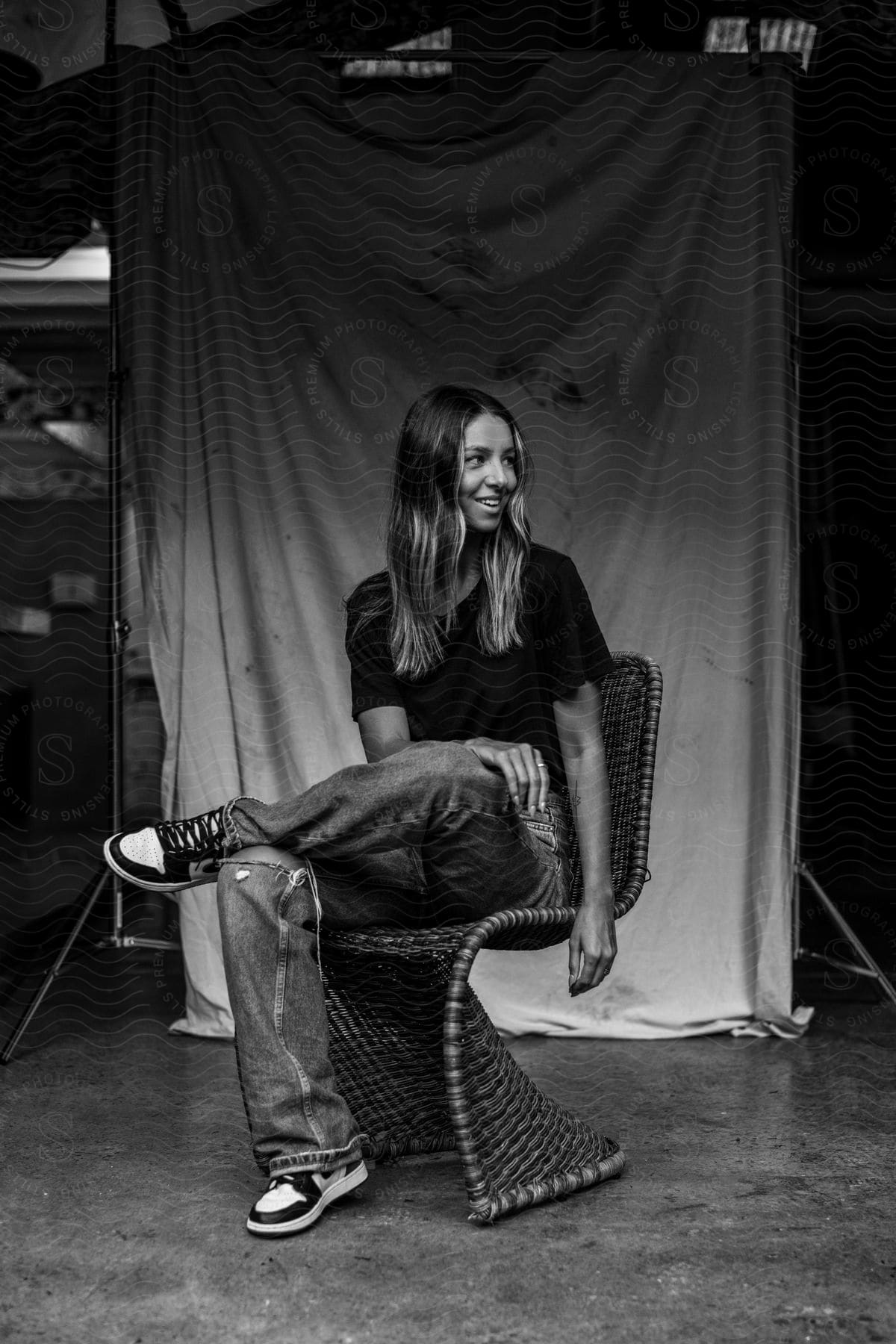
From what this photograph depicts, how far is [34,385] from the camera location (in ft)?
16.9

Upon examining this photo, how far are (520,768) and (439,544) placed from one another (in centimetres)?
53

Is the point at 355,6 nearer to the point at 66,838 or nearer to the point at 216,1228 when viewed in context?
the point at 216,1228

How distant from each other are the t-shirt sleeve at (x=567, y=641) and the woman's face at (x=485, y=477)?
15cm

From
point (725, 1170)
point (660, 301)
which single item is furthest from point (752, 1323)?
point (660, 301)

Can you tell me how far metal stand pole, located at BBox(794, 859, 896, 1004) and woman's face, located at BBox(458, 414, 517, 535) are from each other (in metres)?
1.26

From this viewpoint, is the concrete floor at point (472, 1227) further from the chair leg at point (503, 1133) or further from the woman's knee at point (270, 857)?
the woman's knee at point (270, 857)

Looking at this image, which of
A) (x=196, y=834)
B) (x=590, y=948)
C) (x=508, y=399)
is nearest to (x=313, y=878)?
(x=196, y=834)

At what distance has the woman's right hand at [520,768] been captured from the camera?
197 cm

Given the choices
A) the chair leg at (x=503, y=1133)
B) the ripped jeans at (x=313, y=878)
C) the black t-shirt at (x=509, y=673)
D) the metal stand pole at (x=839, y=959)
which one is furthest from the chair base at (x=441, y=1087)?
the metal stand pole at (x=839, y=959)

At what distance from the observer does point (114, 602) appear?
309 centimetres

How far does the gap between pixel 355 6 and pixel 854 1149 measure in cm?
254

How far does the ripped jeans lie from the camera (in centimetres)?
192

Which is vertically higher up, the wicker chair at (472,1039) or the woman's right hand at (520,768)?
the woman's right hand at (520,768)

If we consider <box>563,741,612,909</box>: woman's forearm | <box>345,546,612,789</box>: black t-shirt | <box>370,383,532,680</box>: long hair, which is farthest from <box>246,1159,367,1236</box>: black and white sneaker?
<box>370,383,532,680</box>: long hair
